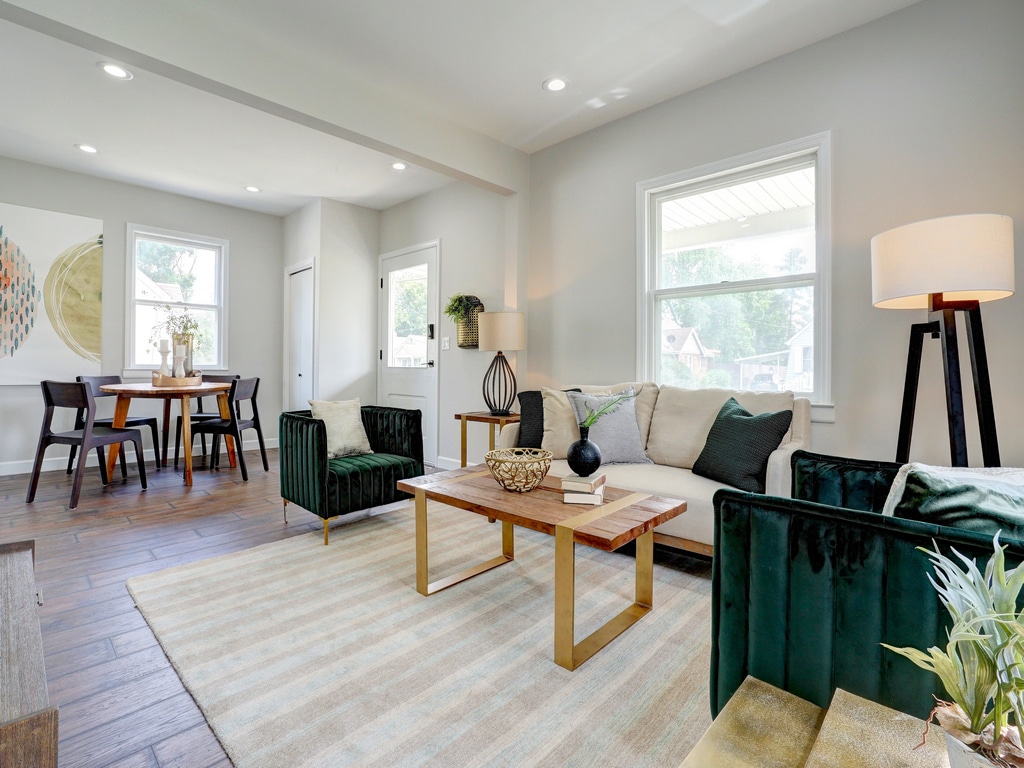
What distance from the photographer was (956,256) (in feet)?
6.31

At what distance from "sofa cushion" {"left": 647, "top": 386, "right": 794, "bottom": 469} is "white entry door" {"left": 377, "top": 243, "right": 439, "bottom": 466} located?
264cm

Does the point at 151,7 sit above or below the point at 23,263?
above

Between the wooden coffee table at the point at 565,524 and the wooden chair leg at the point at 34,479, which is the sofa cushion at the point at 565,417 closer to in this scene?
the wooden coffee table at the point at 565,524

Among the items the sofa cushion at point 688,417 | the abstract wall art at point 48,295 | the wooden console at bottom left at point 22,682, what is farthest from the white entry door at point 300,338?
the wooden console at bottom left at point 22,682

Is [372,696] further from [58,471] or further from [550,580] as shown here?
[58,471]

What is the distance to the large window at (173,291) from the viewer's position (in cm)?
516

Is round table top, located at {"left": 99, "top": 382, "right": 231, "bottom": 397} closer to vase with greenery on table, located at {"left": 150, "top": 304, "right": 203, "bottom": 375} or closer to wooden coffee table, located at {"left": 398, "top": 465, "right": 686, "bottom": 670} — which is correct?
vase with greenery on table, located at {"left": 150, "top": 304, "right": 203, "bottom": 375}

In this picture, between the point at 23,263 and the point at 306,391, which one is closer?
the point at 23,263

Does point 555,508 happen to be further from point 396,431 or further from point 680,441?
point 396,431

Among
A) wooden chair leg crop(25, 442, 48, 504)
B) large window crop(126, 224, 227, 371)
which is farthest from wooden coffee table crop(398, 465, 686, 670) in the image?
large window crop(126, 224, 227, 371)

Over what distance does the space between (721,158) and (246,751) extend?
3680 mm

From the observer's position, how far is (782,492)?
233 cm

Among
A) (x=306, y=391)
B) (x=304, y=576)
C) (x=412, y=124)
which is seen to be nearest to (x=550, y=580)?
(x=304, y=576)

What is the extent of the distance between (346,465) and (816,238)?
302cm
